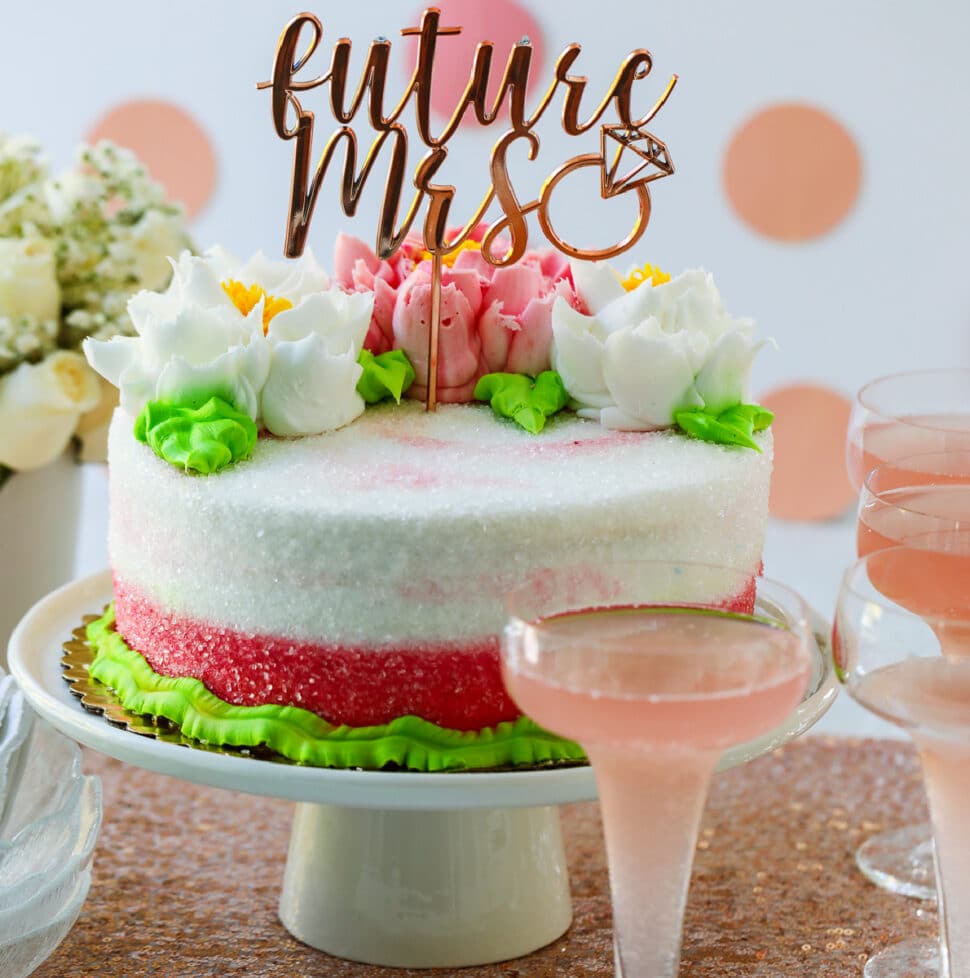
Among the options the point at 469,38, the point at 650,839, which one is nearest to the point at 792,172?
the point at 469,38

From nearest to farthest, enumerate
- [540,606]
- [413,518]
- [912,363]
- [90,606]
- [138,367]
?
[540,606]
[413,518]
[138,367]
[90,606]
[912,363]

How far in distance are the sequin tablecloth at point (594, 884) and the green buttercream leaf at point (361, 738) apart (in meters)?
0.33

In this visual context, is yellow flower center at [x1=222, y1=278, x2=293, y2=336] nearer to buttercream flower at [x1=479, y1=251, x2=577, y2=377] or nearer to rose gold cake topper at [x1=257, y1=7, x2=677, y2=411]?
rose gold cake topper at [x1=257, y1=7, x2=677, y2=411]

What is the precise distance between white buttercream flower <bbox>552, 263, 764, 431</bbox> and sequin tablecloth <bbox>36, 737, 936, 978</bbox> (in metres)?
0.60

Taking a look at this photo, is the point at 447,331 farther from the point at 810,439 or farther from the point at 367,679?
the point at 810,439

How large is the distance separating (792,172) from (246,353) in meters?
2.18

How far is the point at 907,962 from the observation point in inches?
68.8

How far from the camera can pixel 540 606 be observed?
1.25 meters

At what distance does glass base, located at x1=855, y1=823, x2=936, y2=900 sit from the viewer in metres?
1.95

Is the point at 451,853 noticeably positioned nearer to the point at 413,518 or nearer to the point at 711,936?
the point at 711,936

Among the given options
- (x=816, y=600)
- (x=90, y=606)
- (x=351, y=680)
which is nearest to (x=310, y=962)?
(x=351, y=680)

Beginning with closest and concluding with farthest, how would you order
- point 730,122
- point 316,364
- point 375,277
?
point 316,364 → point 375,277 → point 730,122

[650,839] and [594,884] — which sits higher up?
[650,839]

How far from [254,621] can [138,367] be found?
333 millimetres
